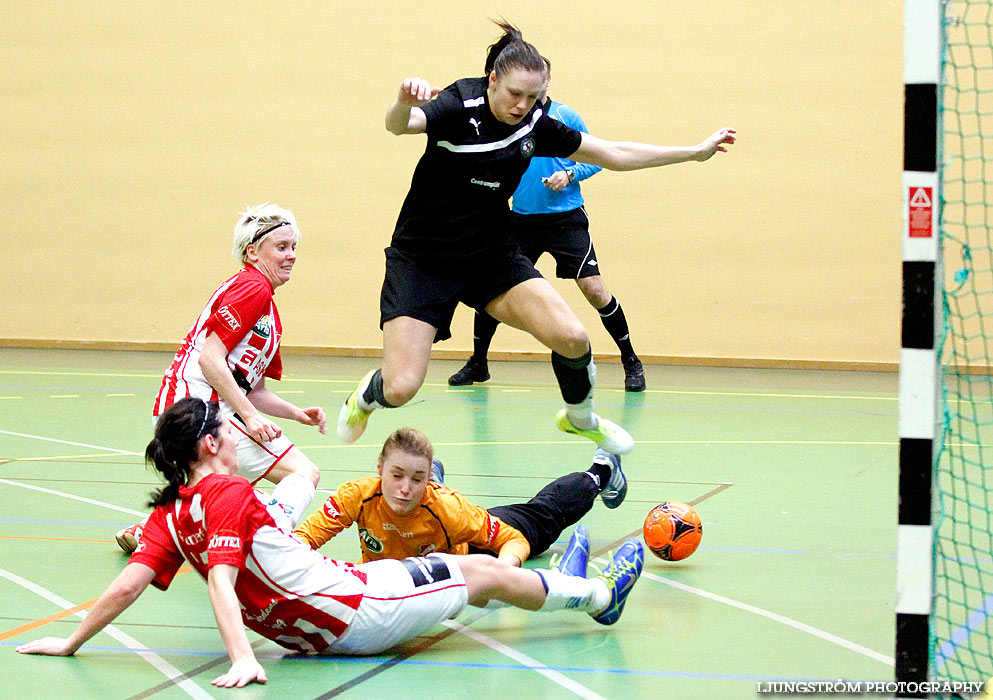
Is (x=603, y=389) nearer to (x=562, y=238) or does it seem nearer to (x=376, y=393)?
(x=562, y=238)

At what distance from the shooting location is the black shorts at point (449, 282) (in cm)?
448

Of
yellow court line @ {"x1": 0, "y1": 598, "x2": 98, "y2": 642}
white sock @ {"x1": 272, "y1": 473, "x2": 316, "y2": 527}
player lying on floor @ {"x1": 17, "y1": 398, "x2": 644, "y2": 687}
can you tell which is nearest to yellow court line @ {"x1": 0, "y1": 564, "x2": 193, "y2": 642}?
yellow court line @ {"x1": 0, "y1": 598, "x2": 98, "y2": 642}

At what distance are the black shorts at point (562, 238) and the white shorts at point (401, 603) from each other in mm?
5267

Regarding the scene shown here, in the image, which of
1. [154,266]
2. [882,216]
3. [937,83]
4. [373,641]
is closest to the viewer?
[937,83]

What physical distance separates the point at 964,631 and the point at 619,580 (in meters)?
0.97

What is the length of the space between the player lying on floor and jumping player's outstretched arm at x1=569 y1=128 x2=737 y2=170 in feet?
6.68

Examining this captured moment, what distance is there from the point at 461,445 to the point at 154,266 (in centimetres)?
619

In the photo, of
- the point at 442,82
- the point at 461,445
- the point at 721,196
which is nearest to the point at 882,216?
the point at 721,196

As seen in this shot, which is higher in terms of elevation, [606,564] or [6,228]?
[6,228]

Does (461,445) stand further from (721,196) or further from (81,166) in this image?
(81,166)

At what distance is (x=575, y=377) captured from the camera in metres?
4.62

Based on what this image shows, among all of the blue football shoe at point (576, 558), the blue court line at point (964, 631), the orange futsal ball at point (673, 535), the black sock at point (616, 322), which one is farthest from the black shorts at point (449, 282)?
the black sock at point (616, 322)

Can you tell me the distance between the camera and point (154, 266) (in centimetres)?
1142

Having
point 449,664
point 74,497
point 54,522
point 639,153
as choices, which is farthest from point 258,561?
point 639,153
